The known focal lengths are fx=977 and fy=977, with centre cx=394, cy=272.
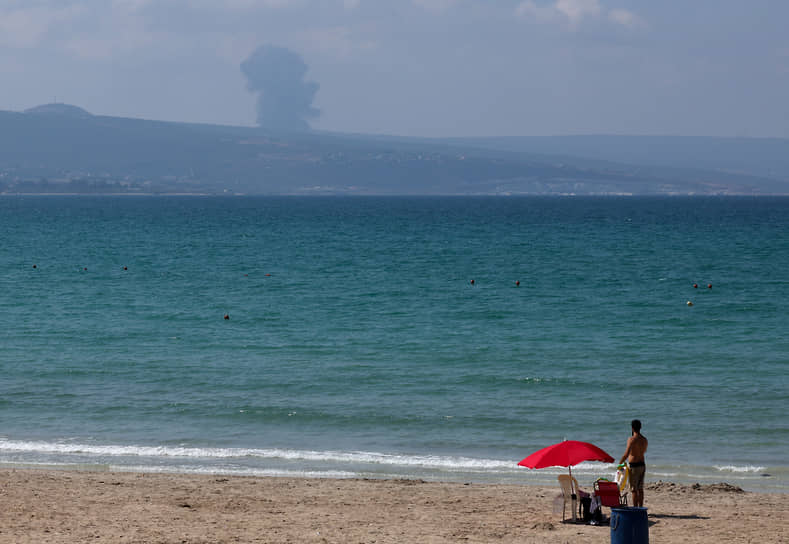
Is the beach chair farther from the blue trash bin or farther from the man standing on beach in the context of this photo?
the blue trash bin

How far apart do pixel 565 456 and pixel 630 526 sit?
1907 millimetres

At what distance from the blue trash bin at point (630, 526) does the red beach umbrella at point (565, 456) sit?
1.63 meters

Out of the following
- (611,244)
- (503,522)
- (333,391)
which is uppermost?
(611,244)

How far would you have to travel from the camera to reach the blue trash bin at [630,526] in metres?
12.6

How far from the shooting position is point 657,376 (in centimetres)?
2680

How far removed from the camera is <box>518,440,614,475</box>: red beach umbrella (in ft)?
47.0

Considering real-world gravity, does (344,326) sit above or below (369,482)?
above

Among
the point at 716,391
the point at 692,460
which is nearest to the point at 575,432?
the point at 692,460

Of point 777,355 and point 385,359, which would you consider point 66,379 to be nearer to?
point 385,359

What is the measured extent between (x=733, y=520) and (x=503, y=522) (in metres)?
3.45

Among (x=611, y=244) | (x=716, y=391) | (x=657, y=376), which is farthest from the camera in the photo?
(x=611, y=244)

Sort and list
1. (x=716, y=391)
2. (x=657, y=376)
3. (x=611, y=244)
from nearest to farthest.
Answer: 1. (x=716, y=391)
2. (x=657, y=376)
3. (x=611, y=244)

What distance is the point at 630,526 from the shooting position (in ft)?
41.6

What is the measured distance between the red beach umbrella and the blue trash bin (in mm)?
1634
